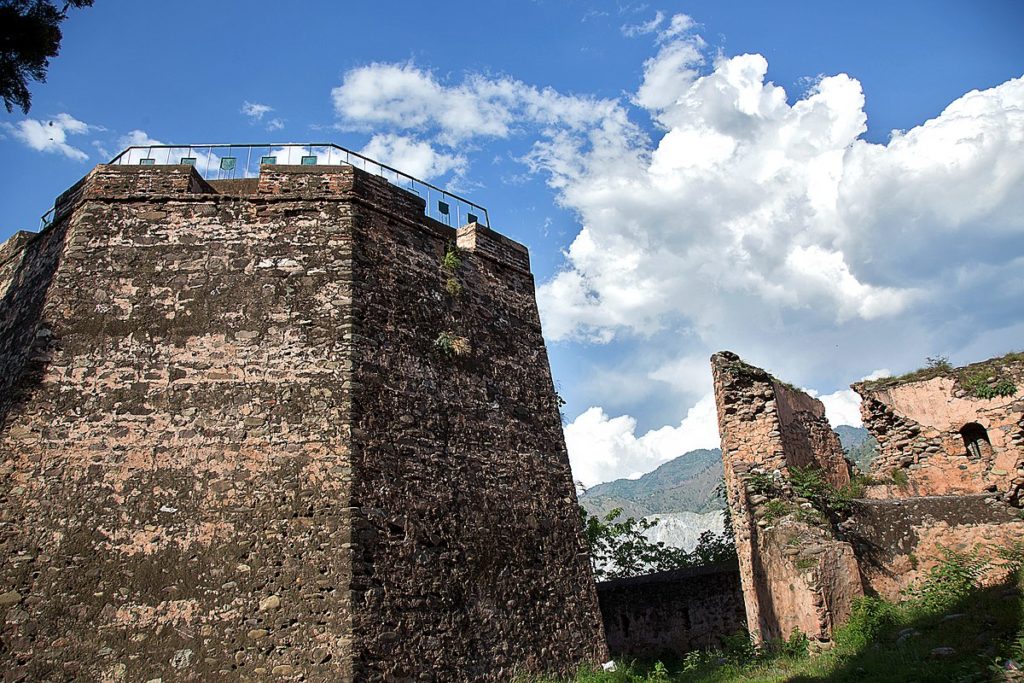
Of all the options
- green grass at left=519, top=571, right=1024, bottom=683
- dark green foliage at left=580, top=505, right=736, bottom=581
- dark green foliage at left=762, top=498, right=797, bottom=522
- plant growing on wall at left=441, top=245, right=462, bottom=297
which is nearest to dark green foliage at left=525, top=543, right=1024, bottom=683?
green grass at left=519, top=571, right=1024, bottom=683

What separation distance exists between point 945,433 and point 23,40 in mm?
15772

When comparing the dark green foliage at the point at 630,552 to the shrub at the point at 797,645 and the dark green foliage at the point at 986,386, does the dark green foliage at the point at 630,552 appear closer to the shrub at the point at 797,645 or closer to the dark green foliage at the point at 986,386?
the dark green foliage at the point at 986,386

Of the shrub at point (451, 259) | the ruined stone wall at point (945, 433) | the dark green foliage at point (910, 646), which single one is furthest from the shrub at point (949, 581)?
the shrub at point (451, 259)

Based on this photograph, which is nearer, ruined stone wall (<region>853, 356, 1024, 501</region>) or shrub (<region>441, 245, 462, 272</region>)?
shrub (<region>441, 245, 462, 272</region>)

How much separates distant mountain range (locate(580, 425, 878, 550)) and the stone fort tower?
9.19 metres

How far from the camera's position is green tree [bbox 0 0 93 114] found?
757 centimetres

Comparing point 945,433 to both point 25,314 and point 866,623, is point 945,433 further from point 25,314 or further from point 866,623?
point 25,314

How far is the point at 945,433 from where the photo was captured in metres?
14.1

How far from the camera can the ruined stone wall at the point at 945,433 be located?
43.9ft

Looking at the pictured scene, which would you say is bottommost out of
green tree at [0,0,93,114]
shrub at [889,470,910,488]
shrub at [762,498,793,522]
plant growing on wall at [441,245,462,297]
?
shrub at [762,498,793,522]

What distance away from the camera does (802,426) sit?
1334 cm

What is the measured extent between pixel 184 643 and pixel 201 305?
4148 mm

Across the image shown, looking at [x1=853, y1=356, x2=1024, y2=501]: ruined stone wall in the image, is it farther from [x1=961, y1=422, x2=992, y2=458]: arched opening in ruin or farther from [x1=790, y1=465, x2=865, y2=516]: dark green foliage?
[x1=790, y1=465, x2=865, y2=516]: dark green foliage

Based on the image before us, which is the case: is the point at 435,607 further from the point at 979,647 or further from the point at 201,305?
the point at 979,647
